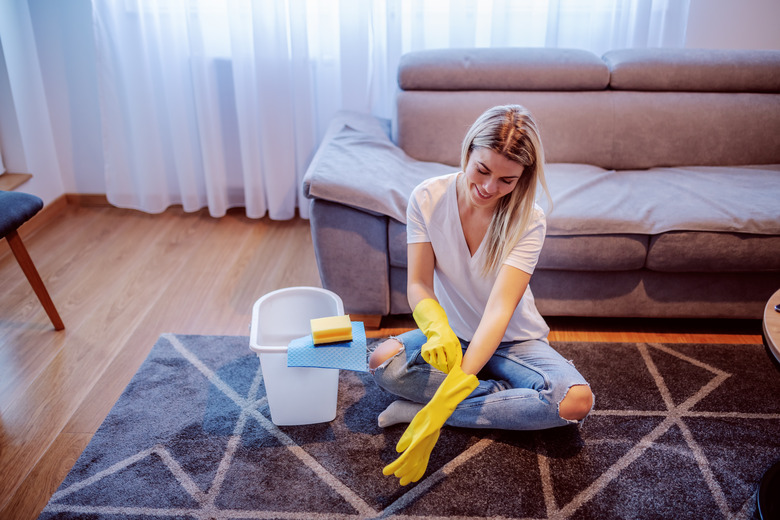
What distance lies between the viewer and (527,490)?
1469 millimetres

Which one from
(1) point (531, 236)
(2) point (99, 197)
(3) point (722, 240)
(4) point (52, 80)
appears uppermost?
(4) point (52, 80)

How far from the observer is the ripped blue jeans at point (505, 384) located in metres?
1.51

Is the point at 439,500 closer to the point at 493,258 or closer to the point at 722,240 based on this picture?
the point at 493,258

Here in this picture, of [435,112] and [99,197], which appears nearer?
[435,112]

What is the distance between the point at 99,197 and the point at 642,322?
2484 mm

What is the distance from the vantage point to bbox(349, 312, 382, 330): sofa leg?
6.85 feet

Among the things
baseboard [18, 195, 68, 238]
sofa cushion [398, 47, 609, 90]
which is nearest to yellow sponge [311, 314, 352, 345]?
sofa cushion [398, 47, 609, 90]

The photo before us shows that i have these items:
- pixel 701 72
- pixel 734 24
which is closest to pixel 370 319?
pixel 701 72

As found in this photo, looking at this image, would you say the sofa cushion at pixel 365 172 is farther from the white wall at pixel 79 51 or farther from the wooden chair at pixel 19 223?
the white wall at pixel 79 51

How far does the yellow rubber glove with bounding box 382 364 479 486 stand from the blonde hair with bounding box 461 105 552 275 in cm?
30

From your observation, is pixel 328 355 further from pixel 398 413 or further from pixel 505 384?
pixel 505 384

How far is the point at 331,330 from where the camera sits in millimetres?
1515

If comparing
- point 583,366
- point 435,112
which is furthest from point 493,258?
point 435,112

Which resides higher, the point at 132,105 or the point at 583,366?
the point at 132,105
